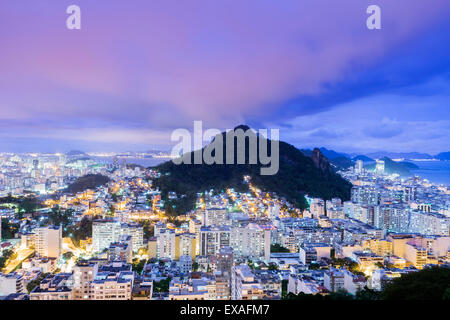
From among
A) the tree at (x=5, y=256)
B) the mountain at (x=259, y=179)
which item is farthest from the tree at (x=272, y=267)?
the mountain at (x=259, y=179)

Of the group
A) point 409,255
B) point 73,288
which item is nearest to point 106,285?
point 73,288

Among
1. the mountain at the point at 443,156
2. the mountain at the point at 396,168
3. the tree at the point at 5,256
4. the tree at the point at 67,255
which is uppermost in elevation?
the mountain at the point at 443,156

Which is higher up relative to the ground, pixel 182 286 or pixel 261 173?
pixel 261 173

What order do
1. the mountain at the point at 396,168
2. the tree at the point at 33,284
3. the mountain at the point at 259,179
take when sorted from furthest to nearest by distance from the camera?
the mountain at the point at 396,168
the mountain at the point at 259,179
the tree at the point at 33,284

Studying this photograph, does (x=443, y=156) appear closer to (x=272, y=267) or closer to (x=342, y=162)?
(x=342, y=162)

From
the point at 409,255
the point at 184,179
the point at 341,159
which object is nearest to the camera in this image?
the point at 409,255

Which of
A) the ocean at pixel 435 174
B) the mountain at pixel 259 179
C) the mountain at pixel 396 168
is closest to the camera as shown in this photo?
the mountain at pixel 259 179

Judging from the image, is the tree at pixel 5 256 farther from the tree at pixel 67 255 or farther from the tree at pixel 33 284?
the tree at pixel 33 284
